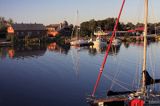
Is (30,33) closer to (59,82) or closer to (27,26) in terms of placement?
(27,26)

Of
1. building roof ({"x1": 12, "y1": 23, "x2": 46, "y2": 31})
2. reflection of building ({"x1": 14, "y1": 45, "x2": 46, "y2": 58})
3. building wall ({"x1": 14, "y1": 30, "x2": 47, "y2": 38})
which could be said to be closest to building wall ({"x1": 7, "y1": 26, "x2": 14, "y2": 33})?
building roof ({"x1": 12, "y1": 23, "x2": 46, "y2": 31})

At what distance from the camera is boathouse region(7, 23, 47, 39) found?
109 meters

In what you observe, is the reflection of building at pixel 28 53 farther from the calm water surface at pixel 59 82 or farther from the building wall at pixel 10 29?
the building wall at pixel 10 29

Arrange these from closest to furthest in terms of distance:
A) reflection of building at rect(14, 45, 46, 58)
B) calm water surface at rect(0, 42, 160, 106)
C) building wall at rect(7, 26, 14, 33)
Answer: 1. calm water surface at rect(0, 42, 160, 106)
2. reflection of building at rect(14, 45, 46, 58)
3. building wall at rect(7, 26, 14, 33)

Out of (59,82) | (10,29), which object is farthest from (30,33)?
(59,82)

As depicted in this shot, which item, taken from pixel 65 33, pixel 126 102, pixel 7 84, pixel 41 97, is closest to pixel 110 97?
pixel 126 102

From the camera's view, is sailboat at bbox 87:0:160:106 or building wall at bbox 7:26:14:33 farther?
building wall at bbox 7:26:14:33

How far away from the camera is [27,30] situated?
112750mm

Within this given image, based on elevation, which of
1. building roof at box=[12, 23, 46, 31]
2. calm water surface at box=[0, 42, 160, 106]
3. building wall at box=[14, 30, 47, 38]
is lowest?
calm water surface at box=[0, 42, 160, 106]

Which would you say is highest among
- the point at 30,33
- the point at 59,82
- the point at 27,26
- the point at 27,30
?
the point at 27,26

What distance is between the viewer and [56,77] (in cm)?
3800

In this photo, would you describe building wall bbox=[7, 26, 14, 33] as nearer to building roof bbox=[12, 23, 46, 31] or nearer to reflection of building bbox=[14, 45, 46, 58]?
building roof bbox=[12, 23, 46, 31]

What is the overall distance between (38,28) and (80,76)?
80.7 metres

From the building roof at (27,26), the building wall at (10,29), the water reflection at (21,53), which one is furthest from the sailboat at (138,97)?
the building roof at (27,26)
